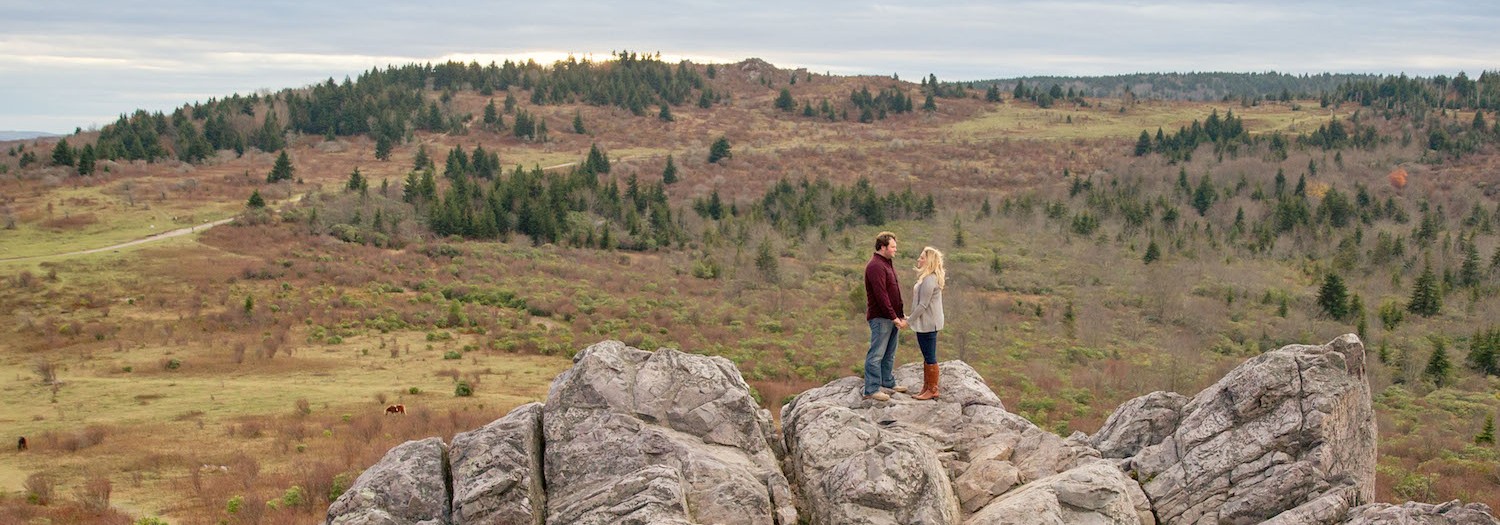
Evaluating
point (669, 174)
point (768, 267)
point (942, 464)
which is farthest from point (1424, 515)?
point (669, 174)

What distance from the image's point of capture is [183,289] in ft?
143

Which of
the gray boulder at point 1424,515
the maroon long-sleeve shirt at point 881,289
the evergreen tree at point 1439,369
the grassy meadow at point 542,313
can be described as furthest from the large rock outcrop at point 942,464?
the evergreen tree at point 1439,369

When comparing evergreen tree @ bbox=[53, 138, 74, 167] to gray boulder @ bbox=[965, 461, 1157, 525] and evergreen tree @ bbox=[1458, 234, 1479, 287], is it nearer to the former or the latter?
gray boulder @ bbox=[965, 461, 1157, 525]

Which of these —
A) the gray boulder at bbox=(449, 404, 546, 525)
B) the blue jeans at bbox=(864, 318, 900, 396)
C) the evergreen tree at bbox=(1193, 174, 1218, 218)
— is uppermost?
the blue jeans at bbox=(864, 318, 900, 396)

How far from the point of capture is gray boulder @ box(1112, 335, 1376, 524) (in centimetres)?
1199

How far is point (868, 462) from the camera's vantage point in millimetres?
11617

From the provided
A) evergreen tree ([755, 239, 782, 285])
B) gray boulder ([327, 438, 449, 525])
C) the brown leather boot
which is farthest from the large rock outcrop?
evergreen tree ([755, 239, 782, 285])

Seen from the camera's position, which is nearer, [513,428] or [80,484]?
[513,428]

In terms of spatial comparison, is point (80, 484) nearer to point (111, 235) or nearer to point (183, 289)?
point (183, 289)

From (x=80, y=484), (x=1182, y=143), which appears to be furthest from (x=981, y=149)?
(x=80, y=484)

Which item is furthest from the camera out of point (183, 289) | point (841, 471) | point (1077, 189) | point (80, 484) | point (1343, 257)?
point (1077, 189)

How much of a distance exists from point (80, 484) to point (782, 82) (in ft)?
522

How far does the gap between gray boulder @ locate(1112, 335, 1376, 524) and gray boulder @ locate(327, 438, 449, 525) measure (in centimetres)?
902

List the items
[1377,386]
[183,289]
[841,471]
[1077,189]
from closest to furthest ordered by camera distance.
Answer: [841,471], [1377,386], [183,289], [1077,189]
